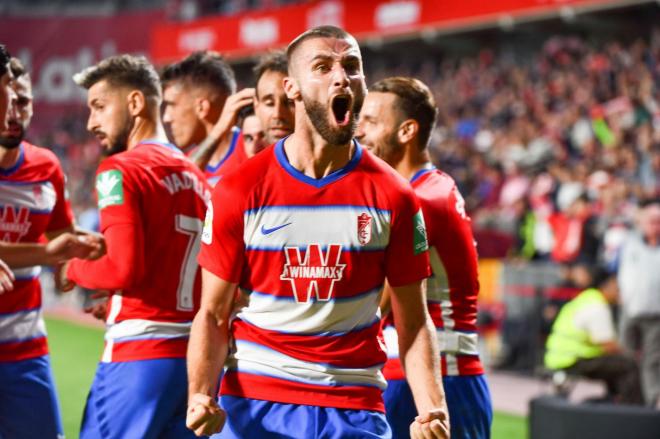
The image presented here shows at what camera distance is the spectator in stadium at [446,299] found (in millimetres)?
4812

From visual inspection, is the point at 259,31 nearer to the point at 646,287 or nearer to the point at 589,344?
the point at 646,287

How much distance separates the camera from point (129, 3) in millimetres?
38125

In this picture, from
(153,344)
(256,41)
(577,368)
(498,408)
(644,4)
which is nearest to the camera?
(153,344)

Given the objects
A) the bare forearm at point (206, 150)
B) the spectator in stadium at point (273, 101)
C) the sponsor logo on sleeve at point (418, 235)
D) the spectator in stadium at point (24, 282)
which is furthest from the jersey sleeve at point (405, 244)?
the bare forearm at point (206, 150)

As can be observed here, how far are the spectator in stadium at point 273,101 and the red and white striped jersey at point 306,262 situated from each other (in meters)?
1.29

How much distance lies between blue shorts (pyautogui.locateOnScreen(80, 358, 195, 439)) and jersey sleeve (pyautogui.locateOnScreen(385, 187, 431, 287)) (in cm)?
136

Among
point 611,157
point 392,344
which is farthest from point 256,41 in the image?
point 392,344

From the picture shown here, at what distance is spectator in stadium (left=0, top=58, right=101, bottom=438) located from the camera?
5070 mm

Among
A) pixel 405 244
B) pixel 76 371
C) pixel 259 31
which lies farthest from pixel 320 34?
pixel 259 31

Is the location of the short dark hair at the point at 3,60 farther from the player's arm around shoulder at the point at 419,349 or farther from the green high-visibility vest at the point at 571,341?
the green high-visibility vest at the point at 571,341

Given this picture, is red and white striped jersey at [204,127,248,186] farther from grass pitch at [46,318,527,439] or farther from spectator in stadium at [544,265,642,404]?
spectator in stadium at [544,265,642,404]

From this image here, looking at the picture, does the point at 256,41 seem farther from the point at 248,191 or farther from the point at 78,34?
the point at 248,191

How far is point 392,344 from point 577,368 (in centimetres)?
591

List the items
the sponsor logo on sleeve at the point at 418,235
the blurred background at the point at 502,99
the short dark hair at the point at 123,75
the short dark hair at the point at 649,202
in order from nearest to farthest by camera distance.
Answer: the sponsor logo on sleeve at the point at 418,235 → the short dark hair at the point at 123,75 → the short dark hair at the point at 649,202 → the blurred background at the point at 502,99
